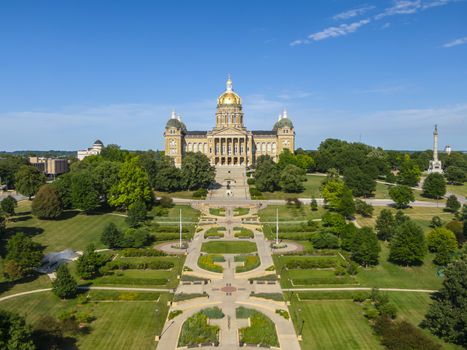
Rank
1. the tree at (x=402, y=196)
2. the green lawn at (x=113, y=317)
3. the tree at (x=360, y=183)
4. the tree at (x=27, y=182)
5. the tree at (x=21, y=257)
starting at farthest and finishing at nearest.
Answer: the tree at (x=360, y=183) < the tree at (x=27, y=182) < the tree at (x=402, y=196) < the tree at (x=21, y=257) < the green lawn at (x=113, y=317)

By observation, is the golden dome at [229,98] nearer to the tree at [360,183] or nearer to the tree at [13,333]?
the tree at [360,183]

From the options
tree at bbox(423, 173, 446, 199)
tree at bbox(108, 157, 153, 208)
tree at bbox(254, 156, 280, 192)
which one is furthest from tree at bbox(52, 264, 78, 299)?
tree at bbox(423, 173, 446, 199)

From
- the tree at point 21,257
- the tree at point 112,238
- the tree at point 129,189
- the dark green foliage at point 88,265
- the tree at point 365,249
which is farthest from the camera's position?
the tree at point 129,189

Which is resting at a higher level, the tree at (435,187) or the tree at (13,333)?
the tree at (435,187)

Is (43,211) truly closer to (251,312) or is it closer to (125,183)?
(125,183)

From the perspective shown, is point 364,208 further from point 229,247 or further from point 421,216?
point 229,247

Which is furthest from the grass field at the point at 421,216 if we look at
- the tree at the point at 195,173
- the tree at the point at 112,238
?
the tree at the point at 112,238

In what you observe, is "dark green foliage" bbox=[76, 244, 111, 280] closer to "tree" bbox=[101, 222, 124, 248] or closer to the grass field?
"tree" bbox=[101, 222, 124, 248]

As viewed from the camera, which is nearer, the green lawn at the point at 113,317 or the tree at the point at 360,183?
the green lawn at the point at 113,317

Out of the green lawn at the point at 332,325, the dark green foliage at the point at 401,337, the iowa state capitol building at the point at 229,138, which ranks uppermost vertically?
the iowa state capitol building at the point at 229,138
